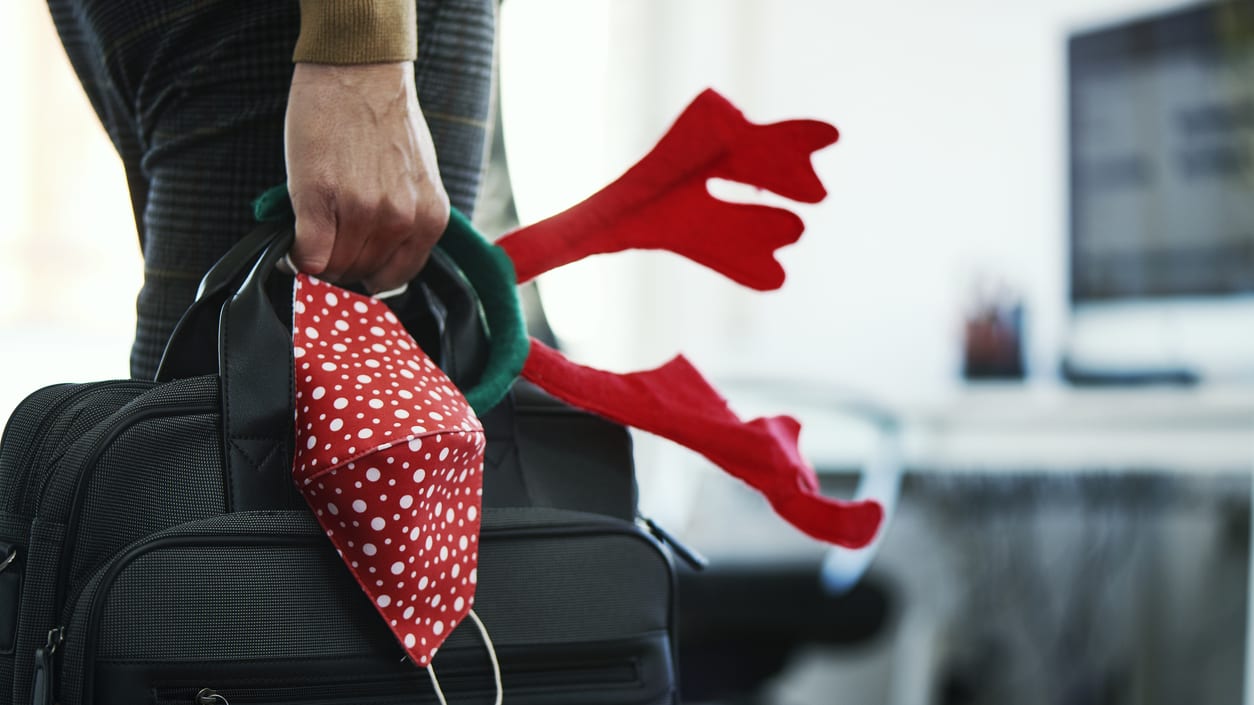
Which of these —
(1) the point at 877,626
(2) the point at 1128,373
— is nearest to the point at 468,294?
(1) the point at 877,626

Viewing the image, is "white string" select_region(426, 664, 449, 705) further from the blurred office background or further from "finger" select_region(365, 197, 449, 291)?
the blurred office background

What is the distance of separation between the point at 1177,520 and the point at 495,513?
216 centimetres

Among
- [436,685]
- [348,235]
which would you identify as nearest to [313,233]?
[348,235]

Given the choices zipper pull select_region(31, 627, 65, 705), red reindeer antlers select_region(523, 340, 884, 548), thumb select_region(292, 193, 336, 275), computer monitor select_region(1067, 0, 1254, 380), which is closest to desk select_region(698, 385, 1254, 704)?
computer monitor select_region(1067, 0, 1254, 380)

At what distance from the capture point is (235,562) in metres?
0.55

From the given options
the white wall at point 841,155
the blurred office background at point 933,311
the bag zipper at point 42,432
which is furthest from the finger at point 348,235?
the white wall at point 841,155

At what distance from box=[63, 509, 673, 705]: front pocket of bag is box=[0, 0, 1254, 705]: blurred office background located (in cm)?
64

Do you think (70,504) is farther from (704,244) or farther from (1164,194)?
(1164,194)

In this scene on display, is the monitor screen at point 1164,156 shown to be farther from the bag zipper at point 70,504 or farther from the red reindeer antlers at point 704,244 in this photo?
the bag zipper at point 70,504

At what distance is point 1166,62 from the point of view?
2.28 m

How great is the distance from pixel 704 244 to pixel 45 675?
43 cm

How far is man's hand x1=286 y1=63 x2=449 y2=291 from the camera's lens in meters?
0.60

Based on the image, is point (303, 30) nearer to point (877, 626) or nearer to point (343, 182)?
point (343, 182)

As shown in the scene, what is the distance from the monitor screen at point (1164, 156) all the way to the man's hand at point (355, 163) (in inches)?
77.4
